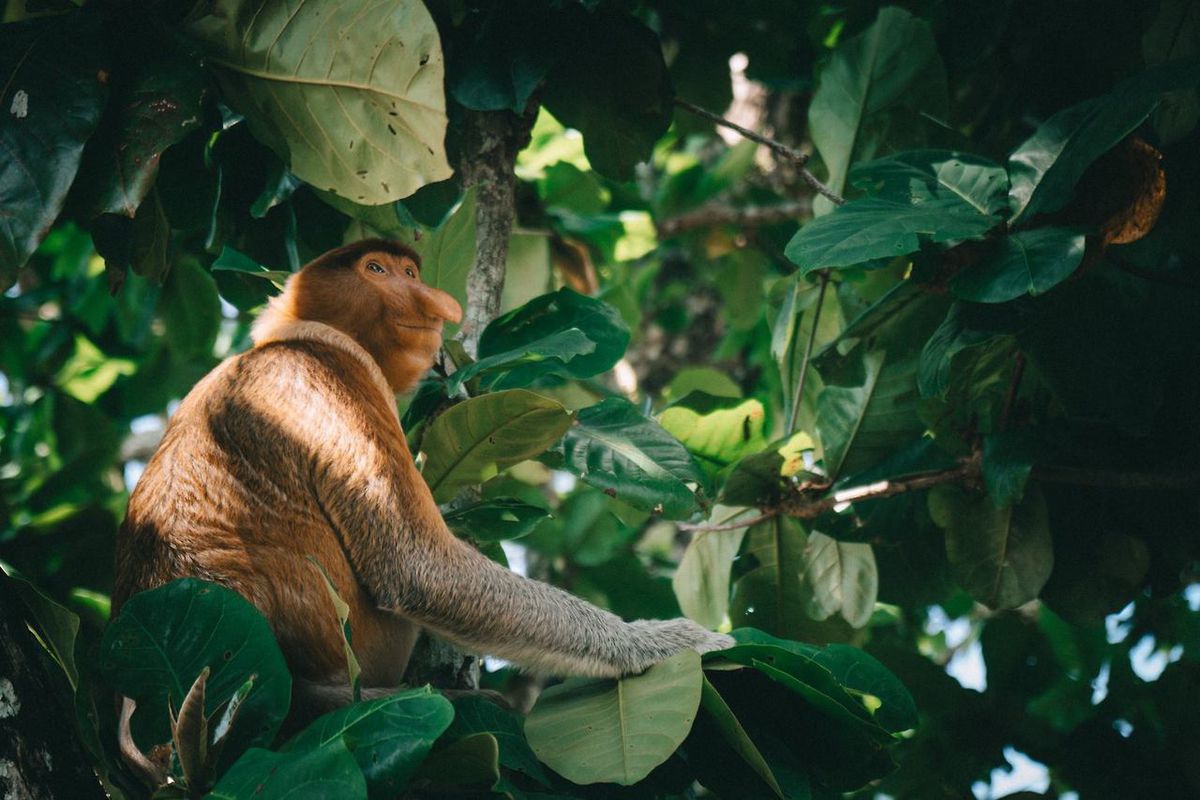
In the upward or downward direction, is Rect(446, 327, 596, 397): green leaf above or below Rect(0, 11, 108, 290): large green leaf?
below

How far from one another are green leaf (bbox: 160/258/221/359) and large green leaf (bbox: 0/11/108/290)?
5.15 ft

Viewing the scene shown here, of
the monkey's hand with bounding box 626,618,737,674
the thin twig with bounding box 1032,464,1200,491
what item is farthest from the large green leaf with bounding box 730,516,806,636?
the thin twig with bounding box 1032,464,1200,491

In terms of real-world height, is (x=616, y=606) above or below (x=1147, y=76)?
below

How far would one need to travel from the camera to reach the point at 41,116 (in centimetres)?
199

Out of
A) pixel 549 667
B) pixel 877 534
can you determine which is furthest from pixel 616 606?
pixel 549 667

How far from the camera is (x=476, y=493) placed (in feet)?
8.39

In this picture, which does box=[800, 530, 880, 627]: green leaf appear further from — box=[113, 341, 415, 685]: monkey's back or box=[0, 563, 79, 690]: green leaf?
box=[0, 563, 79, 690]: green leaf

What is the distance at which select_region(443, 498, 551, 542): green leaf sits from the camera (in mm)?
2293

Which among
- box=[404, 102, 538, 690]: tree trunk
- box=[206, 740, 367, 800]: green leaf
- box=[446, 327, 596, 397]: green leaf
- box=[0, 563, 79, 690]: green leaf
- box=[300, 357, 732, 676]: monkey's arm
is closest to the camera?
box=[206, 740, 367, 800]: green leaf

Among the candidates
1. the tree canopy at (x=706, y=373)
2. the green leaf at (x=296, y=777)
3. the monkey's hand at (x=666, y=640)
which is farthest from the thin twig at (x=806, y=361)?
the green leaf at (x=296, y=777)

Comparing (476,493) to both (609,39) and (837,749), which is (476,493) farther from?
(609,39)

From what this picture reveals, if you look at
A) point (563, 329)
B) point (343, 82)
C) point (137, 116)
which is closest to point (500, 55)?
point (343, 82)

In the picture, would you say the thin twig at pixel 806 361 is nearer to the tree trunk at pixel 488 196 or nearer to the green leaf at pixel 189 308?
the tree trunk at pixel 488 196

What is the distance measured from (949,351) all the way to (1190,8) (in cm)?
125
